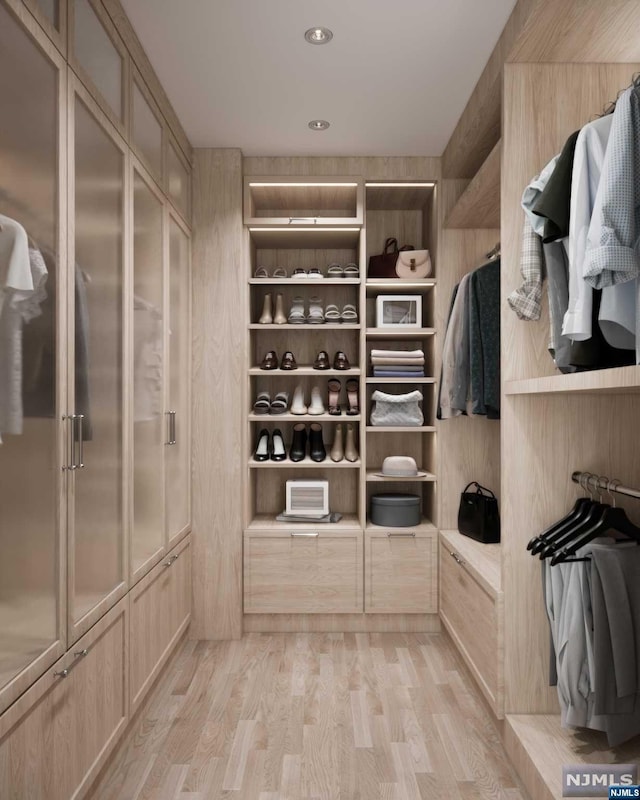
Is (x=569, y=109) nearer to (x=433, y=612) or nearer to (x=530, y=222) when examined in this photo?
(x=530, y=222)

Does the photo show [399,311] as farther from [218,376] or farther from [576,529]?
[576,529]

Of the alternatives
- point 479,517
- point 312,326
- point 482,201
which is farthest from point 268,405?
point 482,201

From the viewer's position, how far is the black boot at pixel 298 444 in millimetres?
3670

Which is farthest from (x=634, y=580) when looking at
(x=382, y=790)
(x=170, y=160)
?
(x=170, y=160)

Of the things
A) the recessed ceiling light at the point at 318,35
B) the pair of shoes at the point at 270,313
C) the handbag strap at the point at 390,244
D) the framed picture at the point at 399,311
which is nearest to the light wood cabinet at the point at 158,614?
the pair of shoes at the point at 270,313

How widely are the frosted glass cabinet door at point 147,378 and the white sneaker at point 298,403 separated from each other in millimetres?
961

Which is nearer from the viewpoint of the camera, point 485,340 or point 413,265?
point 485,340

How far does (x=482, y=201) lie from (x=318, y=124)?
92 centimetres

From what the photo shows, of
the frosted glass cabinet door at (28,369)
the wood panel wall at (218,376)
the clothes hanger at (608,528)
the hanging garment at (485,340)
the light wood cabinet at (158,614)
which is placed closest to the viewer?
the frosted glass cabinet door at (28,369)

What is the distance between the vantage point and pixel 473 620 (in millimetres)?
2768

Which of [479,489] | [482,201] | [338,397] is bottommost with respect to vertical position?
[479,489]

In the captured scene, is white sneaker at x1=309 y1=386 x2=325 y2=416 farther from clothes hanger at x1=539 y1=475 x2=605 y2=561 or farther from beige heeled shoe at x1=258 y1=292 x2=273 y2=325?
clothes hanger at x1=539 y1=475 x2=605 y2=561

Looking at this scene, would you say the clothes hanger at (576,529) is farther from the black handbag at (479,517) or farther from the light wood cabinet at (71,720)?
the light wood cabinet at (71,720)

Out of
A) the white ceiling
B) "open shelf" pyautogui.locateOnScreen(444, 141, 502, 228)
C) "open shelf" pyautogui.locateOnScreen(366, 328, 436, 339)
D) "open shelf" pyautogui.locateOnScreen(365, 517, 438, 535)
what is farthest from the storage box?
the white ceiling
